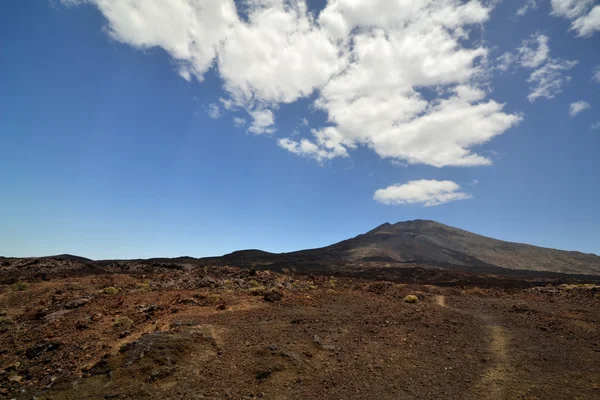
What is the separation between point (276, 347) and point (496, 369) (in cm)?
863

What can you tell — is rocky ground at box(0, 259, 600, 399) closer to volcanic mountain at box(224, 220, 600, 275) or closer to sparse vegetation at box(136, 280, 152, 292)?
sparse vegetation at box(136, 280, 152, 292)

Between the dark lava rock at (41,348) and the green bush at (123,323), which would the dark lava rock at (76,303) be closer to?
the green bush at (123,323)

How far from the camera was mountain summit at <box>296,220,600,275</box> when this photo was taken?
104 metres

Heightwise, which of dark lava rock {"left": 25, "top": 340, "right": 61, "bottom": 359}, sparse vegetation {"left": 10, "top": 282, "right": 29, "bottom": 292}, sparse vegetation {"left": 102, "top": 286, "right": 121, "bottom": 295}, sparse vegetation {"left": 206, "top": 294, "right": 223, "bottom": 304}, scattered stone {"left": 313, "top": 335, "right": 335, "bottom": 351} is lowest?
scattered stone {"left": 313, "top": 335, "right": 335, "bottom": 351}

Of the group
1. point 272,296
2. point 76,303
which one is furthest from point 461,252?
point 76,303

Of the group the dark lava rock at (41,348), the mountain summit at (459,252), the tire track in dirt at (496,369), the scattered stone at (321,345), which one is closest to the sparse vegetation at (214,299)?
the scattered stone at (321,345)

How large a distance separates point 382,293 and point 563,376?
17.2 meters

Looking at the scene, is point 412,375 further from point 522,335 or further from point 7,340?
point 7,340

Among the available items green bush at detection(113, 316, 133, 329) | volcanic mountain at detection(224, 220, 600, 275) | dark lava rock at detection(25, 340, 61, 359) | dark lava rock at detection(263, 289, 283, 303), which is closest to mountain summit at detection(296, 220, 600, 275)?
volcanic mountain at detection(224, 220, 600, 275)

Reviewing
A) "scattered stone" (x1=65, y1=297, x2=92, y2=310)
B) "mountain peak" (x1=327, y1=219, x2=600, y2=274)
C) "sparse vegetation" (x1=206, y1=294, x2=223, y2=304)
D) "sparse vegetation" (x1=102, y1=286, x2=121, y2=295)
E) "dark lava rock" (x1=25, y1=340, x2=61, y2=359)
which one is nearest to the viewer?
"dark lava rock" (x1=25, y1=340, x2=61, y2=359)

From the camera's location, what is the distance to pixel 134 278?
2708 cm

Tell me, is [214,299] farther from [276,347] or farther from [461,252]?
[461,252]

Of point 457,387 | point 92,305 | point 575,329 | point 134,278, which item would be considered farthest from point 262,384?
point 134,278

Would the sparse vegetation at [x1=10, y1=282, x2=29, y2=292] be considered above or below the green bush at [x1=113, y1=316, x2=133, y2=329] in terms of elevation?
above
